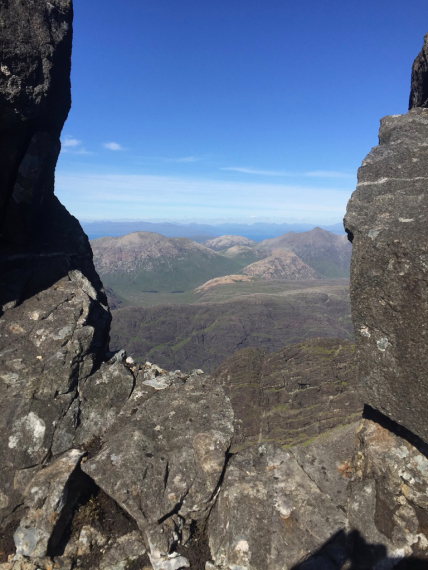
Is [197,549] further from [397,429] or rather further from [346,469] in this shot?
[397,429]

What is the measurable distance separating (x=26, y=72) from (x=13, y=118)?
217 cm

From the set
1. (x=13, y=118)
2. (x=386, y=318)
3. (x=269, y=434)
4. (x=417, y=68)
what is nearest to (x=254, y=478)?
(x=386, y=318)

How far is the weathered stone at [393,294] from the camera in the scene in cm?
1164

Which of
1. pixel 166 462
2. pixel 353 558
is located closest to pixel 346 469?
pixel 353 558

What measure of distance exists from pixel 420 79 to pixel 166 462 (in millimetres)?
24448

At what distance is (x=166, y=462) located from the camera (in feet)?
44.1

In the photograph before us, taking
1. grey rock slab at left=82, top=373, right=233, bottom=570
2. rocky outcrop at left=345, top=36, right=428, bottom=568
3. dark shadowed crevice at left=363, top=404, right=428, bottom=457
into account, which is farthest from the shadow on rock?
grey rock slab at left=82, top=373, right=233, bottom=570

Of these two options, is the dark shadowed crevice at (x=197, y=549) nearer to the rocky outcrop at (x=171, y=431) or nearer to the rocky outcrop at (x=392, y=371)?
the rocky outcrop at (x=171, y=431)

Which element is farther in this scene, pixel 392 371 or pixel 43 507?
pixel 392 371

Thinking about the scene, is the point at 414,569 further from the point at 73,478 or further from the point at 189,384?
the point at 73,478

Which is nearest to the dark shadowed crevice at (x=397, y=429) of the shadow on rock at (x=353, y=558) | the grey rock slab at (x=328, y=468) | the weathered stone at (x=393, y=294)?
the weathered stone at (x=393, y=294)

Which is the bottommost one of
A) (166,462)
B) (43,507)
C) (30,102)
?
(43,507)

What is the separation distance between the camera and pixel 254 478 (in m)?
13.6

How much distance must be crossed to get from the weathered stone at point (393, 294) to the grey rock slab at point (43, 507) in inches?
451
